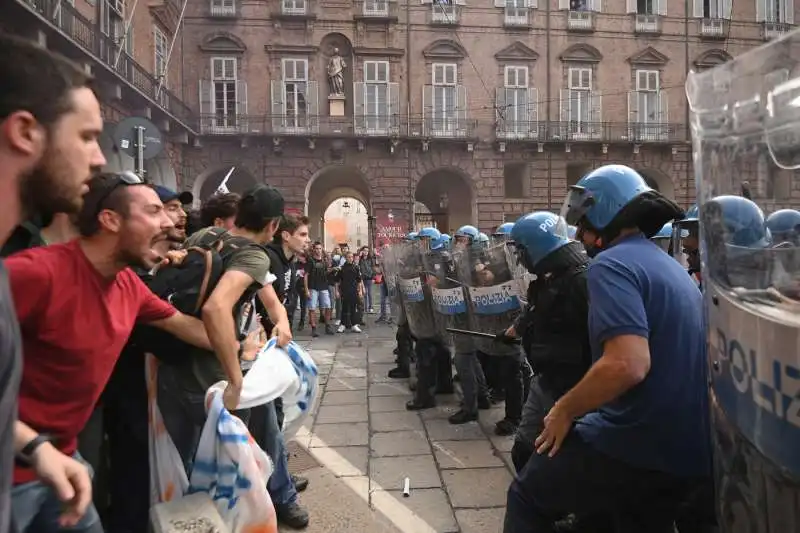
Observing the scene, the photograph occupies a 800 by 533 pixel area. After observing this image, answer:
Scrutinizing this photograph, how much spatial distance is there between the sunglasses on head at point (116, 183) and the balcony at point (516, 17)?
2102 cm

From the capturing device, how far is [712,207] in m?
1.12

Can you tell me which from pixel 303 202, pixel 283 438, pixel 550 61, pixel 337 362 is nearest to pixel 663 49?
pixel 550 61

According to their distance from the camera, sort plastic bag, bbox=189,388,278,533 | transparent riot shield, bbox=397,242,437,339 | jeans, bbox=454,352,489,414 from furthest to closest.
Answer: transparent riot shield, bbox=397,242,437,339
jeans, bbox=454,352,489,414
plastic bag, bbox=189,388,278,533

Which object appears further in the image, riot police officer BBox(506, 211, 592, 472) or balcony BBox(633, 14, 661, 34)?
balcony BBox(633, 14, 661, 34)

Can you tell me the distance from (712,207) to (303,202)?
19060 millimetres

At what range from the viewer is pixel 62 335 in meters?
1.61

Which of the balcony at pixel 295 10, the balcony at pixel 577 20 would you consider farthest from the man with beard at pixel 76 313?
the balcony at pixel 577 20

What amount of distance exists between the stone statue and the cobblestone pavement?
52.7ft

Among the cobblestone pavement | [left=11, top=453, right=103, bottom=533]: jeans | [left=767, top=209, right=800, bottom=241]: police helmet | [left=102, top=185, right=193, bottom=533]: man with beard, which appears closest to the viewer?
[left=767, top=209, right=800, bottom=241]: police helmet

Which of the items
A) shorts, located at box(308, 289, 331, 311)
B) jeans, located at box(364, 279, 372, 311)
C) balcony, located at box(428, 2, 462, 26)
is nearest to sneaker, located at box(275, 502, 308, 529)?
shorts, located at box(308, 289, 331, 311)

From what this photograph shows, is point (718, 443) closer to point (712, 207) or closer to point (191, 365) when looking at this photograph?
point (712, 207)

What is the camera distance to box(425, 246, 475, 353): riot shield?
15.7ft

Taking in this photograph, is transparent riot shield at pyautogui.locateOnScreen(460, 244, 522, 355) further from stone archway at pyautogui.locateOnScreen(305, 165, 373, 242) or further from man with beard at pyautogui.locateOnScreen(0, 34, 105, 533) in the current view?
stone archway at pyautogui.locateOnScreen(305, 165, 373, 242)

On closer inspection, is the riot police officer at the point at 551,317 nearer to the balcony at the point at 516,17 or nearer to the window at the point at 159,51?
the window at the point at 159,51
